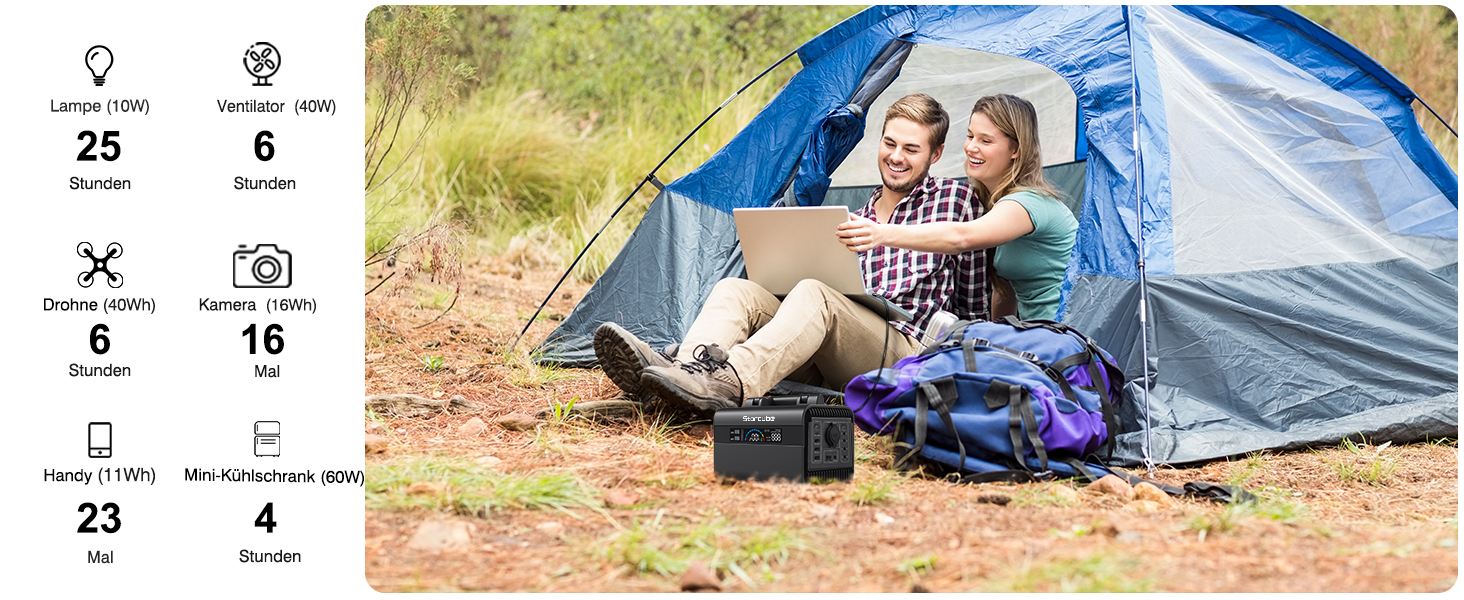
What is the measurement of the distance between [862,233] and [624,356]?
709mm

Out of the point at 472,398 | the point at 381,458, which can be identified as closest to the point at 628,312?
the point at 472,398

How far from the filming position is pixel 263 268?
2.30 meters

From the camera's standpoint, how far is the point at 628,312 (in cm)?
397

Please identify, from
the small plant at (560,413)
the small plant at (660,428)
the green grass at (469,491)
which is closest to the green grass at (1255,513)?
the green grass at (469,491)

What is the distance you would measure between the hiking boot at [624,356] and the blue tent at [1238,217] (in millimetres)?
1137

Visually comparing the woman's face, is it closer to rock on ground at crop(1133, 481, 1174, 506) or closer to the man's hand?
the man's hand

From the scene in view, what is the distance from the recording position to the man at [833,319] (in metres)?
2.84

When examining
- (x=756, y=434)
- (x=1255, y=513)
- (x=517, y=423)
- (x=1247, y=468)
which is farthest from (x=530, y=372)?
(x=1255, y=513)

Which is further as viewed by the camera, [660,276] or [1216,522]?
[660,276]

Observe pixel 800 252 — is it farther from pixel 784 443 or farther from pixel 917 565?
pixel 917 565

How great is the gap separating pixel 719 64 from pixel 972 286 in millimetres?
4932

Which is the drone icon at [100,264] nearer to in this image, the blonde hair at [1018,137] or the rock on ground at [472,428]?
Answer: the rock on ground at [472,428]

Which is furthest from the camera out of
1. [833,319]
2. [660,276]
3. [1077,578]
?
[660,276]

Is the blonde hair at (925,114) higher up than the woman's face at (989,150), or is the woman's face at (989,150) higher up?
the blonde hair at (925,114)
